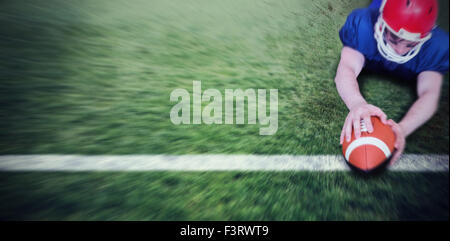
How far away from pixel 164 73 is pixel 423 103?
1.50 metres

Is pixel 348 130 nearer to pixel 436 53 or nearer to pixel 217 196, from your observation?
pixel 217 196

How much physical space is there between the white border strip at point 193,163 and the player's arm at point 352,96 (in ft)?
0.54

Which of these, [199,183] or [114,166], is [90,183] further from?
[199,183]

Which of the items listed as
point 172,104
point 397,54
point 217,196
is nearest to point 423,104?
point 397,54

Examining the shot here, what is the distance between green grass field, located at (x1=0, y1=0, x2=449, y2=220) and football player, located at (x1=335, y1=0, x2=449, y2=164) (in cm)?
13

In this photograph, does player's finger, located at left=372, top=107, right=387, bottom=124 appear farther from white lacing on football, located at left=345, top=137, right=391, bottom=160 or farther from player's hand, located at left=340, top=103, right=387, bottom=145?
white lacing on football, located at left=345, top=137, right=391, bottom=160

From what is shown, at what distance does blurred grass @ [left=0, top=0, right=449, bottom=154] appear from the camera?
1.00 m

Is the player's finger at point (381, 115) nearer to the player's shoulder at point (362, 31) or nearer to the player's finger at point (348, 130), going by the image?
the player's finger at point (348, 130)

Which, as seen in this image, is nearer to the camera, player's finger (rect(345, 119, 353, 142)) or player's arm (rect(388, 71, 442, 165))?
player's finger (rect(345, 119, 353, 142))

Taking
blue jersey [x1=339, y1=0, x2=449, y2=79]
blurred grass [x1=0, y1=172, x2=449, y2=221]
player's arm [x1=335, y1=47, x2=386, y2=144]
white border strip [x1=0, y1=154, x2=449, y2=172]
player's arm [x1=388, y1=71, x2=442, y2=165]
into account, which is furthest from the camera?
blue jersey [x1=339, y1=0, x2=449, y2=79]

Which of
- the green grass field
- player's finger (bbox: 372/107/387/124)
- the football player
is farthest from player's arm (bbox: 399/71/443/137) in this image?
player's finger (bbox: 372/107/387/124)

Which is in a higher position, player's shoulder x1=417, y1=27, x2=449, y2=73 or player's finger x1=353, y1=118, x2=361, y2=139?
player's shoulder x1=417, y1=27, x2=449, y2=73

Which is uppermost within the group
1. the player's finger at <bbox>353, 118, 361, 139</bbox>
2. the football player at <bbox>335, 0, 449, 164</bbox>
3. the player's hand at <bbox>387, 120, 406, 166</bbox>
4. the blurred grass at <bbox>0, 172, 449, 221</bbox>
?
the football player at <bbox>335, 0, 449, 164</bbox>

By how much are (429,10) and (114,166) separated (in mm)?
1524
